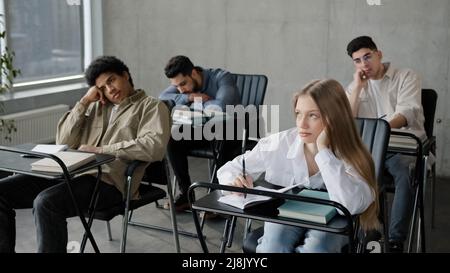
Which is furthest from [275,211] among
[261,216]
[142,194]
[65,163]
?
[142,194]

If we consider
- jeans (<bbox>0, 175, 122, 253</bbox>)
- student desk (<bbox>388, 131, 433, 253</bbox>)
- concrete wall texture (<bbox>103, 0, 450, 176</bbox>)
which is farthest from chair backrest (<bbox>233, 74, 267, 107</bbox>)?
jeans (<bbox>0, 175, 122, 253</bbox>)

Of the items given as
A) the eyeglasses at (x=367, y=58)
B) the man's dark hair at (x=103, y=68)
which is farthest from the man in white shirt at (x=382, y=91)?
the man's dark hair at (x=103, y=68)

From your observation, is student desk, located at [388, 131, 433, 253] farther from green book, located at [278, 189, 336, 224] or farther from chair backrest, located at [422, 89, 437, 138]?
green book, located at [278, 189, 336, 224]

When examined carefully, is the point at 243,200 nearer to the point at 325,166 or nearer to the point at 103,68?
the point at 325,166

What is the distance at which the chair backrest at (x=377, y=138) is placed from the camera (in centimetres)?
271

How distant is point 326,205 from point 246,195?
0.32 metres

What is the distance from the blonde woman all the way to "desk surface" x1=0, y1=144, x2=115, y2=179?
27.5 inches

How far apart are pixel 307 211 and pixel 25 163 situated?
1454 mm

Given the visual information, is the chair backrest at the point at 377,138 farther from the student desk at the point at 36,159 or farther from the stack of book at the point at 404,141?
the student desk at the point at 36,159

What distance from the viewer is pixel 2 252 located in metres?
2.84

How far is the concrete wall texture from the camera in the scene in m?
5.07

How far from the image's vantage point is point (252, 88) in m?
4.47

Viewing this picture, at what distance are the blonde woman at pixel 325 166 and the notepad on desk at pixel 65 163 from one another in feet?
2.32
